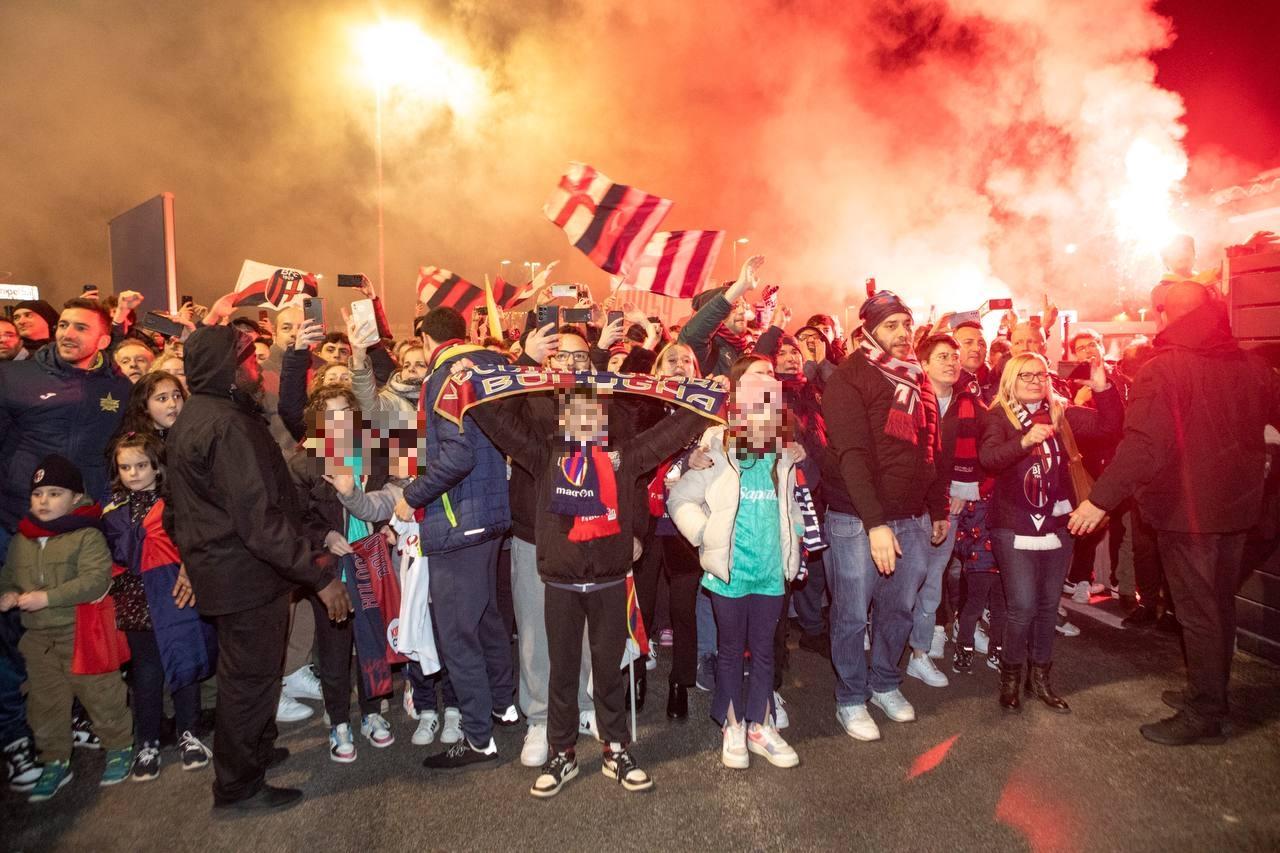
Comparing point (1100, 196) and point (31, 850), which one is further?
point (1100, 196)

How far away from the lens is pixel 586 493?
4.04 m

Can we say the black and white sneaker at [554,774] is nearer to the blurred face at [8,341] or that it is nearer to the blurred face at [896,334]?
the blurred face at [896,334]

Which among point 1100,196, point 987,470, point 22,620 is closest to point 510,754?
point 22,620

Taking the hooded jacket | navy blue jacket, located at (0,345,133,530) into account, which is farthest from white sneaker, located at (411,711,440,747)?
the hooded jacket

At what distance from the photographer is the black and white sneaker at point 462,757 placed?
445 cm

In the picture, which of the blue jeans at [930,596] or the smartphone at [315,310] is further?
the blue jeans at [930,596]

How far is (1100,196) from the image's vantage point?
2502 centimetres

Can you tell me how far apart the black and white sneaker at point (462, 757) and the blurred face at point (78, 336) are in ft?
12.2

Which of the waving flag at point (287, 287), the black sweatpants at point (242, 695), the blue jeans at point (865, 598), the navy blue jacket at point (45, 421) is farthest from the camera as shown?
the waving flag at point (287, 287)

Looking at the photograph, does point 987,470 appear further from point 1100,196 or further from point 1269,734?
point 1100,196

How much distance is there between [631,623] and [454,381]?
1676mm

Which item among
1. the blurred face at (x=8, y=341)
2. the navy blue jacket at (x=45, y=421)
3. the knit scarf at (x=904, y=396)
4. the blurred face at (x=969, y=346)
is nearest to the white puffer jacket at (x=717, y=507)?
the knit scarf at (x=904, y=396)

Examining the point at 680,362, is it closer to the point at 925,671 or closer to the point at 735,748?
the point at 735,748

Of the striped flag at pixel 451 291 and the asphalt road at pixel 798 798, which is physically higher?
the striped flag at pixel 451 291
